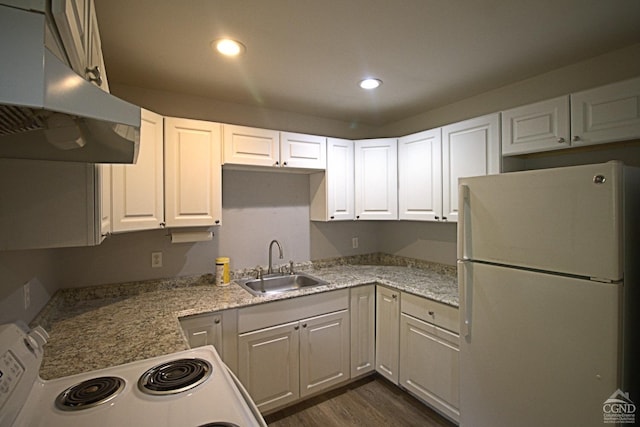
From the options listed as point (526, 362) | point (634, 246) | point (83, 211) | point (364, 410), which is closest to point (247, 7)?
point (83, 211)

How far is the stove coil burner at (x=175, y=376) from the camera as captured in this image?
103 centimetres

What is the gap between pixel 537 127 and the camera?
6.26 feet

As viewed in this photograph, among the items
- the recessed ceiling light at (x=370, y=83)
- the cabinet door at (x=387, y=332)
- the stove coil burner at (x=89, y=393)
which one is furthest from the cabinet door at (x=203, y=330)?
the recessed ceiling light at (x=370, y=83)

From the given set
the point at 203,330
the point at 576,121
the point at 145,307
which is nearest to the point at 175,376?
the point at 203,330

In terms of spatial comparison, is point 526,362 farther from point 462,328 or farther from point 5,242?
point 5,242

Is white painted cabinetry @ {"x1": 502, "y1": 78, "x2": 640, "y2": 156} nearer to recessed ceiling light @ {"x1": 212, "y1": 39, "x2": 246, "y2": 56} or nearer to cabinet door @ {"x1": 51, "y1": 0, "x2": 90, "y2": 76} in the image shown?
recessed ceiling light @ {"x1": 212, "y1": 39, "x2": 246, "y2": 56}

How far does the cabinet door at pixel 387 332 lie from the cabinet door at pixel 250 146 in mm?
1432

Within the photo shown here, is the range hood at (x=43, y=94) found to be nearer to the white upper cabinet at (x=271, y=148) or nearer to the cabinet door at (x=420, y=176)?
the white upper cabinet at (x=271, y=148)

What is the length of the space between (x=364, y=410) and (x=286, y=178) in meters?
2.02

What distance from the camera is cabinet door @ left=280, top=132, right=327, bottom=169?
2570mm

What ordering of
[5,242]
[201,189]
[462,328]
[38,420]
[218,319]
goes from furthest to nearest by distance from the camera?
[201,189]
[218,319]
[462,328]
[5,242]
[38,420]

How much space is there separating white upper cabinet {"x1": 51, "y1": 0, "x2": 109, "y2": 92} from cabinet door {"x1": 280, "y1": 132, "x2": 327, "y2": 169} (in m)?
1.52

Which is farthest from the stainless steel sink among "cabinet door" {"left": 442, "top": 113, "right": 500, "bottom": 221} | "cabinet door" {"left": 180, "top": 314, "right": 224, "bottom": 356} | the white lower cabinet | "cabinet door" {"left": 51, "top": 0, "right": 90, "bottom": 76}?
"cabinet door" {"left": 51, "top": 0, "right": 90, "bottom": 76}

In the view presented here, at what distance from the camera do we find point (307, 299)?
2.30m
